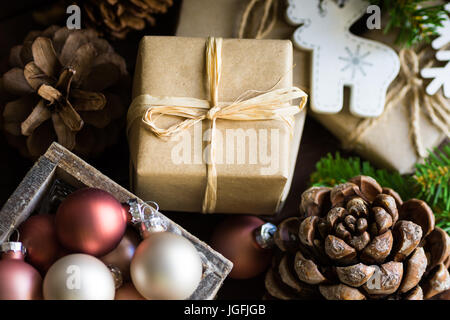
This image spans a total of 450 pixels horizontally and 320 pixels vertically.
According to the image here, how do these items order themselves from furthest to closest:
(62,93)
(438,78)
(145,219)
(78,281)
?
1. (438,78)
2. (62,93)
3. (145,219)
4. (78,281)

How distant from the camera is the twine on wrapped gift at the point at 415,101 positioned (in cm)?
98

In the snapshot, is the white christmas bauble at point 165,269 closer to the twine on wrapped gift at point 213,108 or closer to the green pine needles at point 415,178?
the twine on wrapped gift at point 213,108

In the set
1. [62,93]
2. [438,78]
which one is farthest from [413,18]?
[62,93]

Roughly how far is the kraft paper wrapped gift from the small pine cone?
0.07m

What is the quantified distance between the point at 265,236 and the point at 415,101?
435 mm

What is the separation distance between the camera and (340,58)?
0.98 m

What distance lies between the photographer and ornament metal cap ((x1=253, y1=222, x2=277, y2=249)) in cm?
87

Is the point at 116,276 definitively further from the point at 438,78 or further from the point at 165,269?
the point at 438,78

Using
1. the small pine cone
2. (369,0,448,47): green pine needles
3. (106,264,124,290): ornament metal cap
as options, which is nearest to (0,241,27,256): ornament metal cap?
(106,264,124,290): ornament metal cap

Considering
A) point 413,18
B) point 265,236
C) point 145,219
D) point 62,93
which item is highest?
point 413,18

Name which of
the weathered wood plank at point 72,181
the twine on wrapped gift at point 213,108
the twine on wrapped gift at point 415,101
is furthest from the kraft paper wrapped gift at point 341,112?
the weathered wood plank at point 72,181

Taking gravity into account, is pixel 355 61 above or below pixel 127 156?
above

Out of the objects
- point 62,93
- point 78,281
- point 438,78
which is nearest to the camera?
point 78,281

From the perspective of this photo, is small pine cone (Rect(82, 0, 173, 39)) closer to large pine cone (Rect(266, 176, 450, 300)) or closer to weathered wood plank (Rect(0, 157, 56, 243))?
weathered wood plank (Rect(0, 157, 56, 243))
